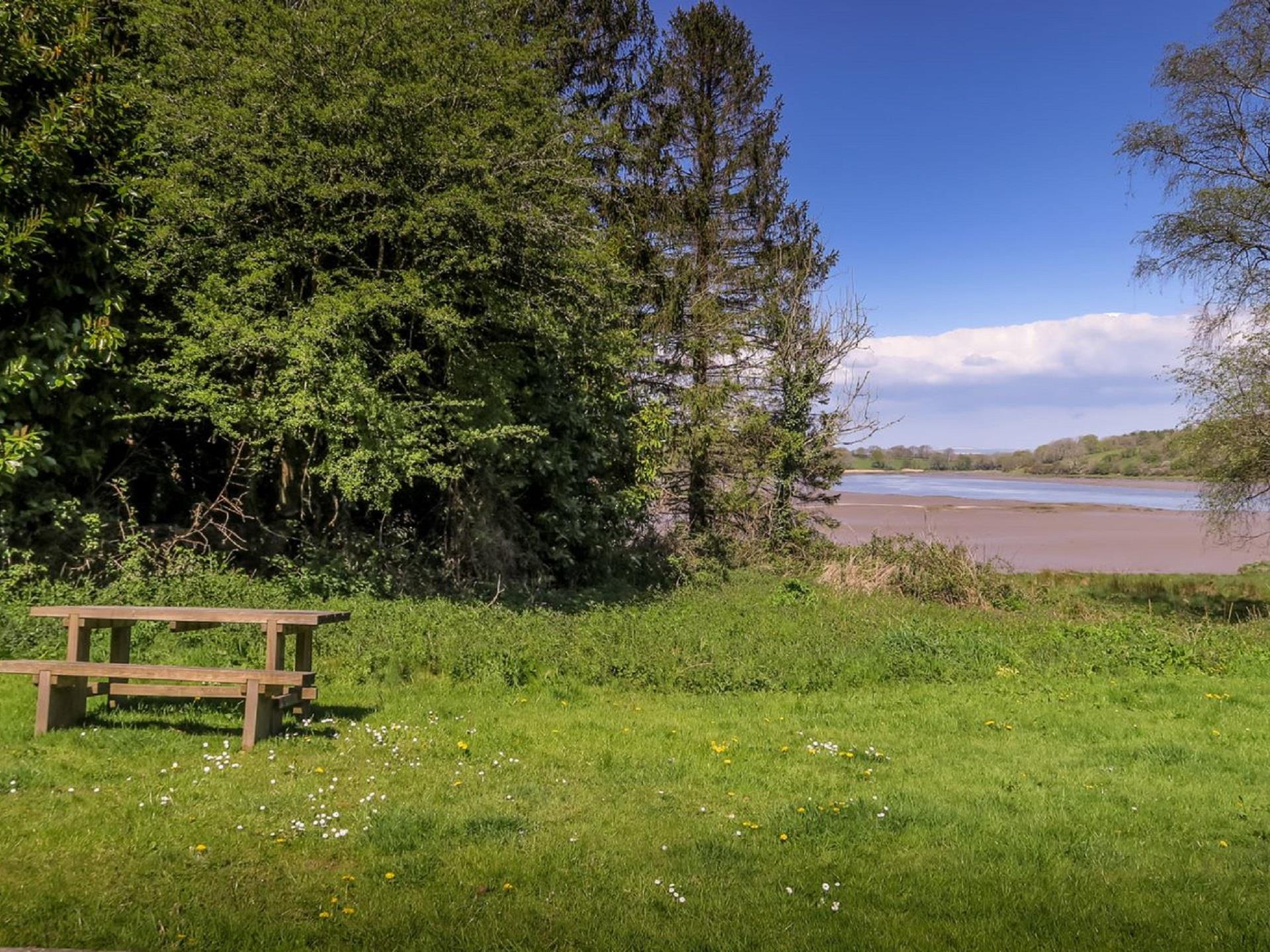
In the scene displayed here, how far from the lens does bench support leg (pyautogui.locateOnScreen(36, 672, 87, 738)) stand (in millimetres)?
6137

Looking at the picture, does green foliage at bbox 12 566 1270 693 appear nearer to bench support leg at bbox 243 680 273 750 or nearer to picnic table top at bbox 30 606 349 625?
picnic table top at bbox 30 606 349 625

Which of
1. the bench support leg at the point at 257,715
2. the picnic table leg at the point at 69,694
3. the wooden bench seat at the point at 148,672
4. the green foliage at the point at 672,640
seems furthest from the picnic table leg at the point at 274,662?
the green foliage at the point at 672,640

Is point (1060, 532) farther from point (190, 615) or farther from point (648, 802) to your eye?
point (190, 615)

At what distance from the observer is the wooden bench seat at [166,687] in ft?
19.8

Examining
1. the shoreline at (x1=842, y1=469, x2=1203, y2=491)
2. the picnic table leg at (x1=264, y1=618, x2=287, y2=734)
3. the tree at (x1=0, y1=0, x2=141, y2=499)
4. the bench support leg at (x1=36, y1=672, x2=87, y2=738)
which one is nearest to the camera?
the bench support leg at (x1=36, y1=672, x2=87, y2=738)

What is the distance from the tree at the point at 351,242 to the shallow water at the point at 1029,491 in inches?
1177

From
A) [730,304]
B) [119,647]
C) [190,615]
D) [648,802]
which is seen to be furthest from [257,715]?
[730,304]

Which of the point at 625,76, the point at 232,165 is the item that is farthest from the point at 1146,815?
the point at 625,76

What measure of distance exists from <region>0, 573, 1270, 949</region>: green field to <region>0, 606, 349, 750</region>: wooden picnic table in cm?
25

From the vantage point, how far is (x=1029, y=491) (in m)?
56.9

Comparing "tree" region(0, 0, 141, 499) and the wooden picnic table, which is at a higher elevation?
"tree" region(0, 0, 141, 499)

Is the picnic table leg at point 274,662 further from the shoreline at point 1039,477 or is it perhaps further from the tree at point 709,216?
the shoreline at point 1039,477

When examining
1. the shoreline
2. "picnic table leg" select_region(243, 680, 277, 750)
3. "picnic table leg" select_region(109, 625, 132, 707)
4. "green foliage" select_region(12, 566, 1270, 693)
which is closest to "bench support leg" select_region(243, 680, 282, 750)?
"picnic table leg" select_region(243, 680, 277, 750)

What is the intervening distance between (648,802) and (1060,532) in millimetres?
31114
